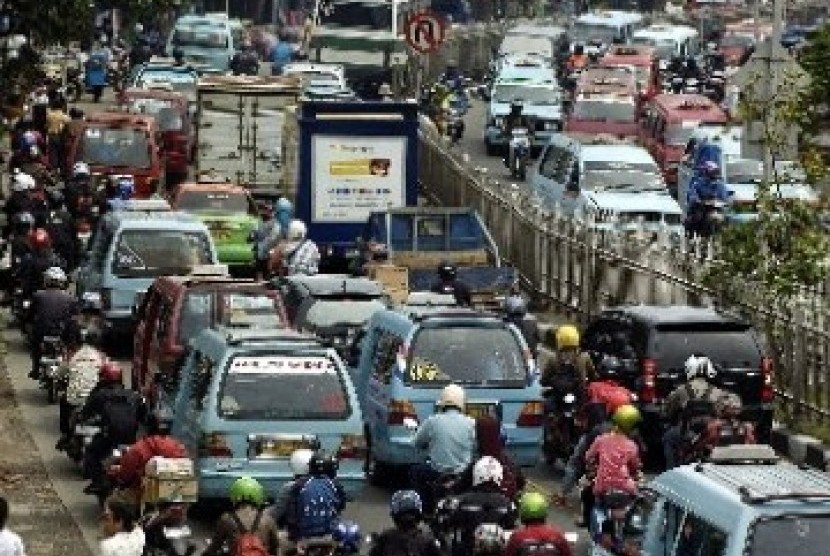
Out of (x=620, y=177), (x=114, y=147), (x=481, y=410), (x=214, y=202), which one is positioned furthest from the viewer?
(x=620, y=177)

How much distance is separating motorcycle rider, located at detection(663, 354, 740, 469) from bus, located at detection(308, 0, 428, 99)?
5186 cm

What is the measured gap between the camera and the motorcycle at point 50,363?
3250 cm

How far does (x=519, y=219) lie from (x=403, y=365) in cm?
1673

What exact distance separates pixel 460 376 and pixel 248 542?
7.15 m

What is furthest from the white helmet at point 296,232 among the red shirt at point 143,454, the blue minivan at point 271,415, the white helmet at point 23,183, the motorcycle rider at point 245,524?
the motorcycle rider at point 245,524

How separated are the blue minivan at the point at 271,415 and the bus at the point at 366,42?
53857 millimetres

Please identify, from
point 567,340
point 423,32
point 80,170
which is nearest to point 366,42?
point 423,32

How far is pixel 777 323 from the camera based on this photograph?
31.4 m

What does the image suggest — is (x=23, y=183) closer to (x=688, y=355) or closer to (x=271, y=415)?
(x=688, y=355)

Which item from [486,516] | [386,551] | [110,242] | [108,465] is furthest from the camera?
[110,242]

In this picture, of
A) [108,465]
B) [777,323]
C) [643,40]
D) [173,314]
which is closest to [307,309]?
[173,314]

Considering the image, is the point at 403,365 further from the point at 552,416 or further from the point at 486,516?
the point at 486,516

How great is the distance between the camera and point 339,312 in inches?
1240

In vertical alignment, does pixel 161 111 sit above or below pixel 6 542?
below
